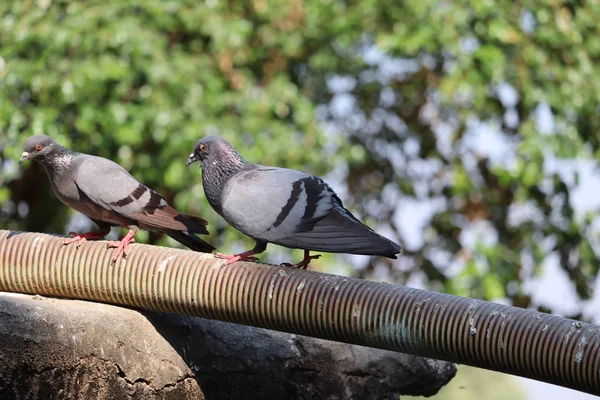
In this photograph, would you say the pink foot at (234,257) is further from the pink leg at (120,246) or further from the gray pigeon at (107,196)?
the pink leg at (120,246)

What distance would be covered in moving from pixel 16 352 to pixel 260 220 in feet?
3.75

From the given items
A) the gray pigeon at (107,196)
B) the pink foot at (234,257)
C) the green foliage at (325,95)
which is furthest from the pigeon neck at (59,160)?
the green foliage at (325,95)

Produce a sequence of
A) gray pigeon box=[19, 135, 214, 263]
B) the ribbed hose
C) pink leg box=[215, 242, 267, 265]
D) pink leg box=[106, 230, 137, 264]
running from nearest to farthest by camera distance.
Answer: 1. the ribbed hose
2. pink leg box=[215, 242, 267, 265]
3. pink leg box=[106, 230, 137, 264]
4. gray pigeon box=[19, 135, 214, 263]

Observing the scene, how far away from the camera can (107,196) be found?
4422 mm

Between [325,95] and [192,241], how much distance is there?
→ 498 cm

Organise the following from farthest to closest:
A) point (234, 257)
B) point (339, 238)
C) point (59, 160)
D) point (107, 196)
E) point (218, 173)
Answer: point (59, 160) → point (107, 196) → point (218, 173) → point (234, 257) → point (339, 238)

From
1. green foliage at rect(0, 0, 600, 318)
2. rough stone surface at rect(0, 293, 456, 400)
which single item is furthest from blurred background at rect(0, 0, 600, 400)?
rough stone surface at rect(0, 293, 456, 400)

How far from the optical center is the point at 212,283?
163 inches

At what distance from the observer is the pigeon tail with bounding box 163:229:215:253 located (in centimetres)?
459

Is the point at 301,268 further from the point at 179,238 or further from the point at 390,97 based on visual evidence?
the point at 390,97

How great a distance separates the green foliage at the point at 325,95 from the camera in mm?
7465

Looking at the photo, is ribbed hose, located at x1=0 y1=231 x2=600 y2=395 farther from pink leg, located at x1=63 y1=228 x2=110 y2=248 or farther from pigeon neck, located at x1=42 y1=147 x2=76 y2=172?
pigeon neck, located at x1=42 y1=147 x2=76 y2=172

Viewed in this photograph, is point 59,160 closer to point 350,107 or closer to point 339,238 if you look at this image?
point 339,238

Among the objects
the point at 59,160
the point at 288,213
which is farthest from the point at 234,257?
the point at 59,160
